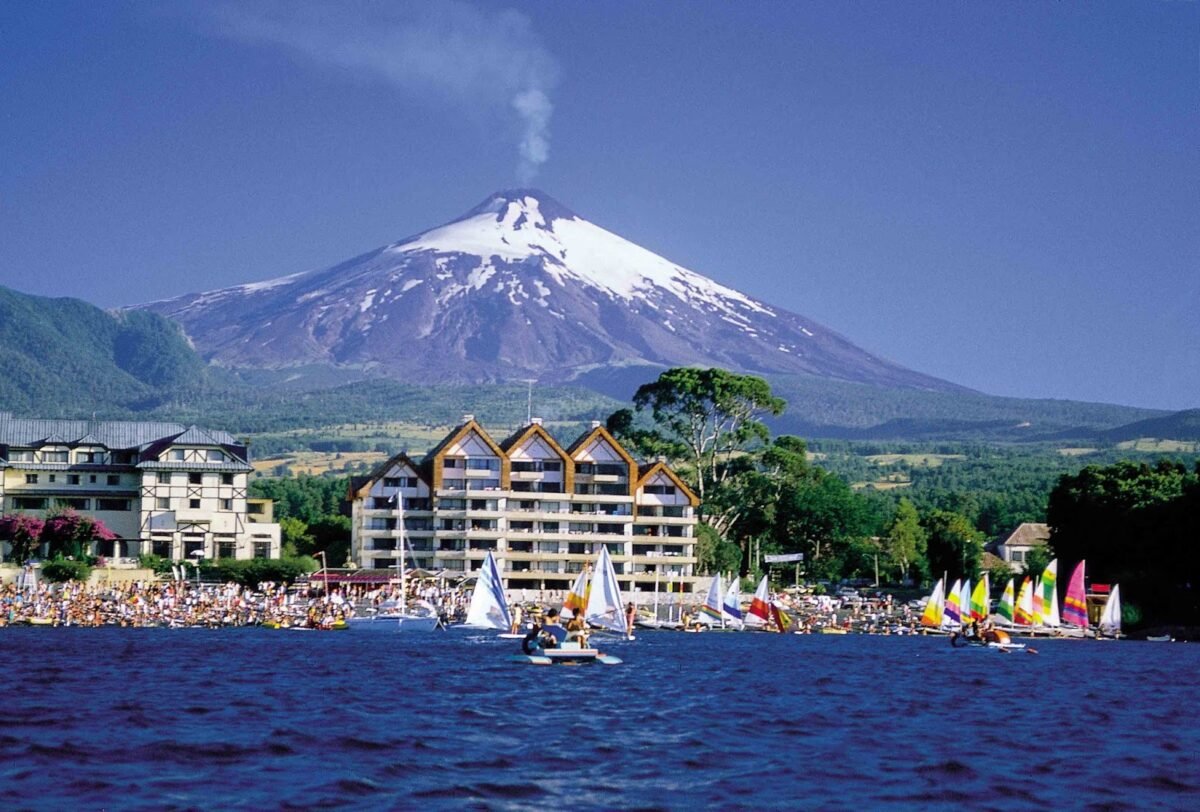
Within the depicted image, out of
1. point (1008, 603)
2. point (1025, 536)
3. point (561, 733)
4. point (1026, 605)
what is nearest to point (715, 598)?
point (1008, 603)

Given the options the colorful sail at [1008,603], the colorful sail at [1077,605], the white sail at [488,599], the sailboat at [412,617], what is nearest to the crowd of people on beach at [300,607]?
the sailboat at [412,617]

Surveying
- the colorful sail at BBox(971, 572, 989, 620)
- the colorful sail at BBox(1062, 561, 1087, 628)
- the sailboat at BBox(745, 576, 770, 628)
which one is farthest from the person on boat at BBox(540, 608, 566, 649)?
the colorful sail at BBox(1062, 561, 1087, 628)

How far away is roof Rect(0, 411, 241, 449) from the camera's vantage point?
13000 centimetres

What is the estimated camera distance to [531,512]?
133000 mm

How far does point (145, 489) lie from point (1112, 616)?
6737cm

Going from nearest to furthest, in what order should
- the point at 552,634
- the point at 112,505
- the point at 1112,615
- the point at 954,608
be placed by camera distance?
the point at 552,634
the point at 954,608
the point at 1112,615
the point at 112,505

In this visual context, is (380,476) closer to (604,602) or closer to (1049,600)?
(1049,600)

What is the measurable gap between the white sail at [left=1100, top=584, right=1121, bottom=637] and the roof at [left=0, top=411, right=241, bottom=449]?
211 ft

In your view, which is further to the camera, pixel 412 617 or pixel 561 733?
pixel 412 617

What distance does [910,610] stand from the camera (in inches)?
4823

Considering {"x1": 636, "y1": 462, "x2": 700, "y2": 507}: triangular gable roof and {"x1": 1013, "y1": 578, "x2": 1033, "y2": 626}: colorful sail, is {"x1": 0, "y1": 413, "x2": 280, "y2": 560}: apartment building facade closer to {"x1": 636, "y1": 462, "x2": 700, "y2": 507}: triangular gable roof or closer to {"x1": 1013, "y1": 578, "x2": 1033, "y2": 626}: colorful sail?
{"x1": 636, "y1": 462, "x2": 700, "y2": 507}: triangular gable roof

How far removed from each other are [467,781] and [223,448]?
101367mm

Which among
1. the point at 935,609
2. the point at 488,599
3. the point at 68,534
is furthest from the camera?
the point at 68,534

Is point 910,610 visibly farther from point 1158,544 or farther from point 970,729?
point 970,729
